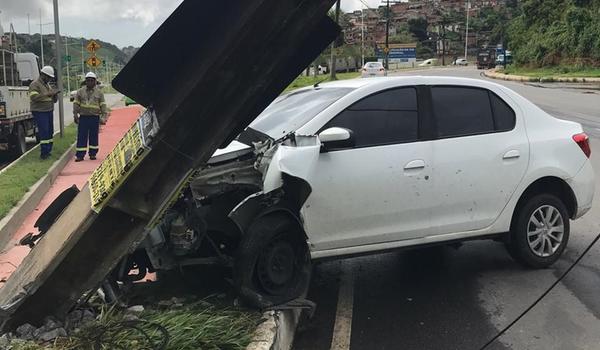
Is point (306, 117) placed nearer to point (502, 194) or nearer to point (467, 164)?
point (467, 164)

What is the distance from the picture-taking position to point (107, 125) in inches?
826

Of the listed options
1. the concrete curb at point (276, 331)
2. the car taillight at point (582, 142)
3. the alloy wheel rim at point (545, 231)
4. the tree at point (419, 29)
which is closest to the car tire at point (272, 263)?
the concrete curb at point (276, 331)

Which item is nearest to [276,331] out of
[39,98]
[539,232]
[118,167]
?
[118,167]

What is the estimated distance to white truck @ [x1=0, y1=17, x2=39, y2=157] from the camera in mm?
12382

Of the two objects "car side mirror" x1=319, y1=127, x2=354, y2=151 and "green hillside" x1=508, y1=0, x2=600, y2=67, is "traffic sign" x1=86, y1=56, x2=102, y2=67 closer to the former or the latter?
"car side mirror" x1=319, y1=127, x2=354, y2=151

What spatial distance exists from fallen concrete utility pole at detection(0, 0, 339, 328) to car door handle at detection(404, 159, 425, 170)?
1.37 m

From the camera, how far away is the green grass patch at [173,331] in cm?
337

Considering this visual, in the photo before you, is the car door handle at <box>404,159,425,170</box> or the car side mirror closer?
the car side mirror

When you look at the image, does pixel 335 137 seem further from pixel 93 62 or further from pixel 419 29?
pixel 419 29

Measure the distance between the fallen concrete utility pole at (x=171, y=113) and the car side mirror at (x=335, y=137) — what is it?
2.45 ft

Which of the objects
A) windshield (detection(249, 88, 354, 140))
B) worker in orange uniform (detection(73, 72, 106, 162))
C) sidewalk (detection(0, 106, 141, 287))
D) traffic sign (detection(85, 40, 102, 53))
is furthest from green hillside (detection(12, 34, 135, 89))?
windshield (detection(249, 88, 354, 140))

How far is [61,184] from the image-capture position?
401 inches

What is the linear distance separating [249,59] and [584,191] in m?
3.58

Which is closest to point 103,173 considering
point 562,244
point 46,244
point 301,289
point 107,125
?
point 46,244
